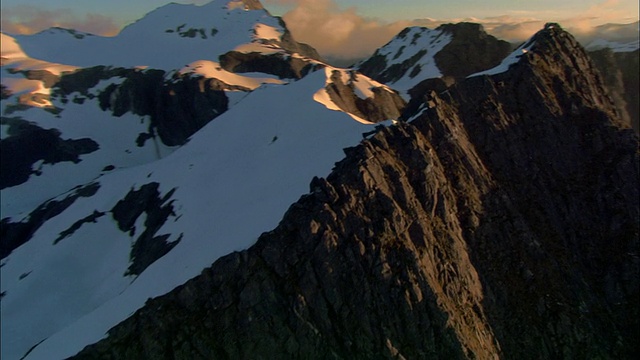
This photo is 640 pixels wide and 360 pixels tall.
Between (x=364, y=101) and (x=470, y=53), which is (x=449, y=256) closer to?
(x=364, y=101)

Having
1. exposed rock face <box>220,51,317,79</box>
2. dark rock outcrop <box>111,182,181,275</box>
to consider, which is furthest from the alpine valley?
exposed rock face <box>220,51,317,79</box>

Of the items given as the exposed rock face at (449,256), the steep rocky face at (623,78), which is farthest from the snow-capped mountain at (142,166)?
the steep rocky face at (623,78)

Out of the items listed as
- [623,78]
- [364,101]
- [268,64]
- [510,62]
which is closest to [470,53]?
[623,78]

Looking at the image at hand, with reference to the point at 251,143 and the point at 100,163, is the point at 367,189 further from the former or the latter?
the point at 100,163

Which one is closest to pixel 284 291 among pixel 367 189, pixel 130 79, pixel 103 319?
pixel 367 189

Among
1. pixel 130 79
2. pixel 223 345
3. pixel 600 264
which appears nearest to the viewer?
pixel 223 345

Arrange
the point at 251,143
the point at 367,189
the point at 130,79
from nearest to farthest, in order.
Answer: the point at 367,189
the point at 251,143
the point at 130,79
